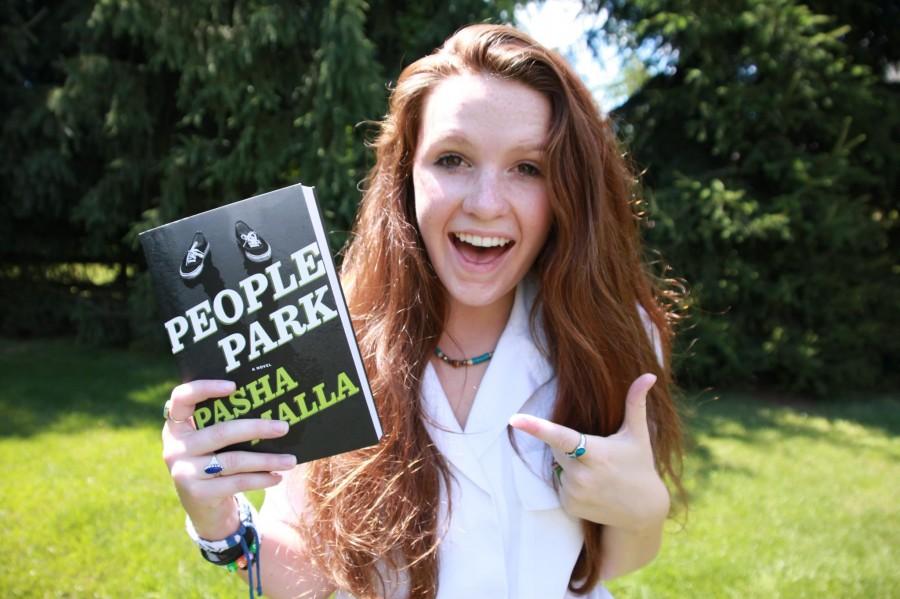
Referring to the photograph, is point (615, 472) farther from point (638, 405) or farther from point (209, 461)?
point (209, 461)

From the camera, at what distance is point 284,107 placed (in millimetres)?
6352

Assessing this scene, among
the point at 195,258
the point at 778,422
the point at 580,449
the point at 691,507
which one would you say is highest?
the point at 195,258

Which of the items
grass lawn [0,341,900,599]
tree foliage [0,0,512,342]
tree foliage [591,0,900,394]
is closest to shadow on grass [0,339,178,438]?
grass lawn [0,341,900,599]

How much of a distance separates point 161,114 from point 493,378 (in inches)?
282

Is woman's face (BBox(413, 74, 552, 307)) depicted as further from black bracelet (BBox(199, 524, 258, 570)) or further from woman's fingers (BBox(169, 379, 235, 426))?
black bracelet (BBox(199, 524, 258, 570))

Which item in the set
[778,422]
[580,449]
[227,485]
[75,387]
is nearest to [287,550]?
[227,485]

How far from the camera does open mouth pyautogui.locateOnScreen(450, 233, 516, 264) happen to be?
4.47 ft

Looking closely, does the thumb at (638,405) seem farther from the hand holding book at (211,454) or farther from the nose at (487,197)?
the hand holding book at (211,454)

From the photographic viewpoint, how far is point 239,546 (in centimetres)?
124

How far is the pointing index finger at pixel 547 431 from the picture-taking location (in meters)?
1.15

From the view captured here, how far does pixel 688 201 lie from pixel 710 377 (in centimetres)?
195

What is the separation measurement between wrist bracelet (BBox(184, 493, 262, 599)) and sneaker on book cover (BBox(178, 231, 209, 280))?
49 centimetres

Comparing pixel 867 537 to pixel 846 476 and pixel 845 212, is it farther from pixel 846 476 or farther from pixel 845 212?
pixel 845 212

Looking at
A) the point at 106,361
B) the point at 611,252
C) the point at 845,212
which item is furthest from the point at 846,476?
the point at 106,361
